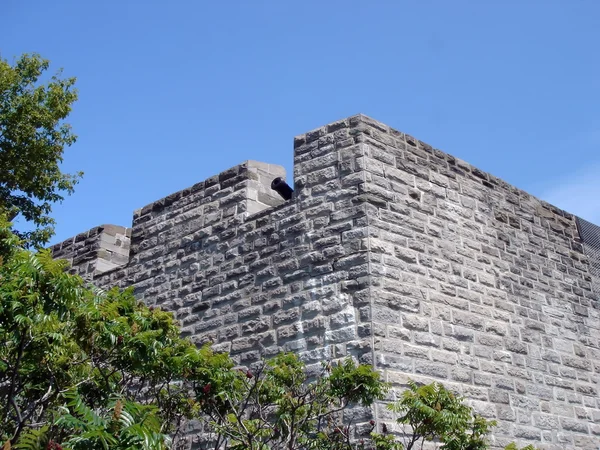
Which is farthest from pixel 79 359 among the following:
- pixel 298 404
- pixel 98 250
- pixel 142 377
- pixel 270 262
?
pixel 98 250

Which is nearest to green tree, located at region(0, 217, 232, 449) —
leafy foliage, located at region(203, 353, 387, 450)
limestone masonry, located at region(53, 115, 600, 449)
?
leafy foliage, located at region(203, 353, 387, 450)

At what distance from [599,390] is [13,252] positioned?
671 centimetres

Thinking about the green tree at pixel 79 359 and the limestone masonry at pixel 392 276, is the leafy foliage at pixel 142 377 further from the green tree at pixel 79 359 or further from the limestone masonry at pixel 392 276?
the limestone masonry at pixel 392 276

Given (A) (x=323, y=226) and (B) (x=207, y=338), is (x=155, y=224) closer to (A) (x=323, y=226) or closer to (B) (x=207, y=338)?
(B) (x=207, y=338)

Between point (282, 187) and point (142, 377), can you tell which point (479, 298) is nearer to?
point (282, 187)

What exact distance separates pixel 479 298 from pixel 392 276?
4.18 feet

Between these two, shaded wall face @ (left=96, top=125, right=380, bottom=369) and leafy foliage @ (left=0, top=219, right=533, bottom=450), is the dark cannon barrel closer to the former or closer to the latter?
shaded wall face @ (left=96, top=125, right=380, bottom=369)

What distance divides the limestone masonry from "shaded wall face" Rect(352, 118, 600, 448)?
0.06 feet

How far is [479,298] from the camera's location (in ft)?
24.5

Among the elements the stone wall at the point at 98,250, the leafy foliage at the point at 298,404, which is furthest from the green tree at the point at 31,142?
the leafy foliage at the point at 298,404

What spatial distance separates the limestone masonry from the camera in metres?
6.70

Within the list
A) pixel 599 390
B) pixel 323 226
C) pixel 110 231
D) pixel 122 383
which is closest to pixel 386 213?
pixel 323 226

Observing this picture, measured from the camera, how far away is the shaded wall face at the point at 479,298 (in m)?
6.72

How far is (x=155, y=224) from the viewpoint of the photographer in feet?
29.7
